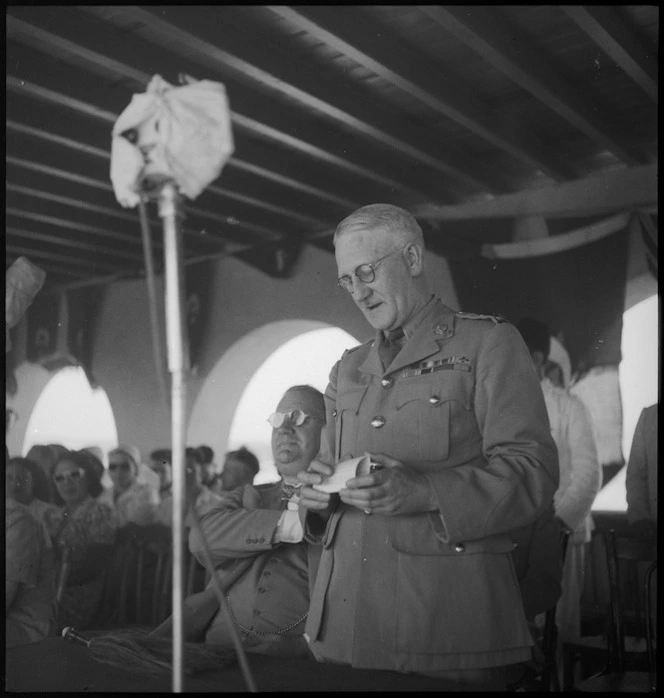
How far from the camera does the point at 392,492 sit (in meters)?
1.50

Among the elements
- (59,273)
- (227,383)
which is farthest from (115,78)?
(227,383)

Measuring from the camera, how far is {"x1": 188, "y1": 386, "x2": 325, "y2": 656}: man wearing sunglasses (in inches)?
79.7

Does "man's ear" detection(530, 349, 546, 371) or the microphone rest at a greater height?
"man's ear" detection(530, 349, 546, 371)

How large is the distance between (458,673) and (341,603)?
0.27 metres

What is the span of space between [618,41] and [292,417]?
1.25m

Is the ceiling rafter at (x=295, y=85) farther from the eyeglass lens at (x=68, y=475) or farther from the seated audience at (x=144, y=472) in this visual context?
the eyeglass lens at (x=68, y=475)

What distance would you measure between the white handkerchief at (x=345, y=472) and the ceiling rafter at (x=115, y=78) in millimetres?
926

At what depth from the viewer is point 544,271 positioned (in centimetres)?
229

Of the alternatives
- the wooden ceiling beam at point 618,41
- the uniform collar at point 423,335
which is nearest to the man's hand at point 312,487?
the uniform collar at point 423,335

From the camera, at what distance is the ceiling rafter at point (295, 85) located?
199 centimetres

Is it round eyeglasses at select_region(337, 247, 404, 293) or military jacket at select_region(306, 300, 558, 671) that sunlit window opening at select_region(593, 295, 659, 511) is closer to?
military jacket at select_region(306, 300, 558, 671)

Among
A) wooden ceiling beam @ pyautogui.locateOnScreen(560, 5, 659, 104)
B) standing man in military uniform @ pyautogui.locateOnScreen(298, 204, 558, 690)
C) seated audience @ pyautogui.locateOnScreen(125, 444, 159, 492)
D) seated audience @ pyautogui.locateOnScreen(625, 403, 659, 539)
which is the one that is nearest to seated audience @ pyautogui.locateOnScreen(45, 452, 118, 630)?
seated audience @ pyautogui.locateOnScreen(125, 444, 159, 492)

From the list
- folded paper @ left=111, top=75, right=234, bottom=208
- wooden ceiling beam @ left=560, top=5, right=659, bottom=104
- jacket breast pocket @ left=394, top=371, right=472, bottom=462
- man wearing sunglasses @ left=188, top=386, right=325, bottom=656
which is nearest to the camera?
folded paper @ left=111, top=75, right=234, bottom=208

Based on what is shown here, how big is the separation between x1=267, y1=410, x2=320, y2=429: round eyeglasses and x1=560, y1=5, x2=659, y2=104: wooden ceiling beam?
46.8 inches
